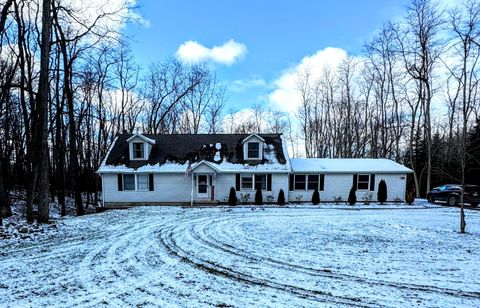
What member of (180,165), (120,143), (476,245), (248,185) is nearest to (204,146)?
(180,165)

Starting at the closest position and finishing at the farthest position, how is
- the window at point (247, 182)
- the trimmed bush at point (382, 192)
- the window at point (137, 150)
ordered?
the trimmed bush at point (382, 192)
the window at point (247, 182)
the window at point (137, 150)

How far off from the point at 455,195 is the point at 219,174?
1630cm

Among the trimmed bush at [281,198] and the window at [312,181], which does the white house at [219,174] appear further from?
the trimmed bush at [281,198]

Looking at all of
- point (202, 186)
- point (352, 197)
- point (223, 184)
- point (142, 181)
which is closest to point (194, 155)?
point (202, 186)

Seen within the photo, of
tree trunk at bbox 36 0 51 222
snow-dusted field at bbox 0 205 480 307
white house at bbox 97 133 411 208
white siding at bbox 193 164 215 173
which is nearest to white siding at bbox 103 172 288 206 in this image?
white house at bbox 97 133 411 208

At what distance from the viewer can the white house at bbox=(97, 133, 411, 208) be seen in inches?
733

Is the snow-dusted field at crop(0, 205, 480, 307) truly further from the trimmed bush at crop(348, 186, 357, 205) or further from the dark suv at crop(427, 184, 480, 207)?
the dark suv at crop(427, 184, 480, 207)

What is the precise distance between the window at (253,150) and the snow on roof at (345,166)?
9.32 ft

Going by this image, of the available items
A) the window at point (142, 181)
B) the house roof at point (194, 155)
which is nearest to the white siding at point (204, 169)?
the house roof at point (194, 155)

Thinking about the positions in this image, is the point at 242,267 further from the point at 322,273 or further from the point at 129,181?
the point at 129,181

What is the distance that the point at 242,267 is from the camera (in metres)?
5.87

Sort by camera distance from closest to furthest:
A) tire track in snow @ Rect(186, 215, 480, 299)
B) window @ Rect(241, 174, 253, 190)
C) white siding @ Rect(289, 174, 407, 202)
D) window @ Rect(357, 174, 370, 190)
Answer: tire track in snow @ Rect(186, 215, 480, 299)
window @ Rect(241, 174, 253, 190)
white siding @ Rect(289, 174, 407, 202)
window @ Rect(357, 174, 370, 190)

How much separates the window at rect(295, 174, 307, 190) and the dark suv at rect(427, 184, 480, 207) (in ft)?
32.0

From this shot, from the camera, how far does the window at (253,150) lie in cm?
1967
